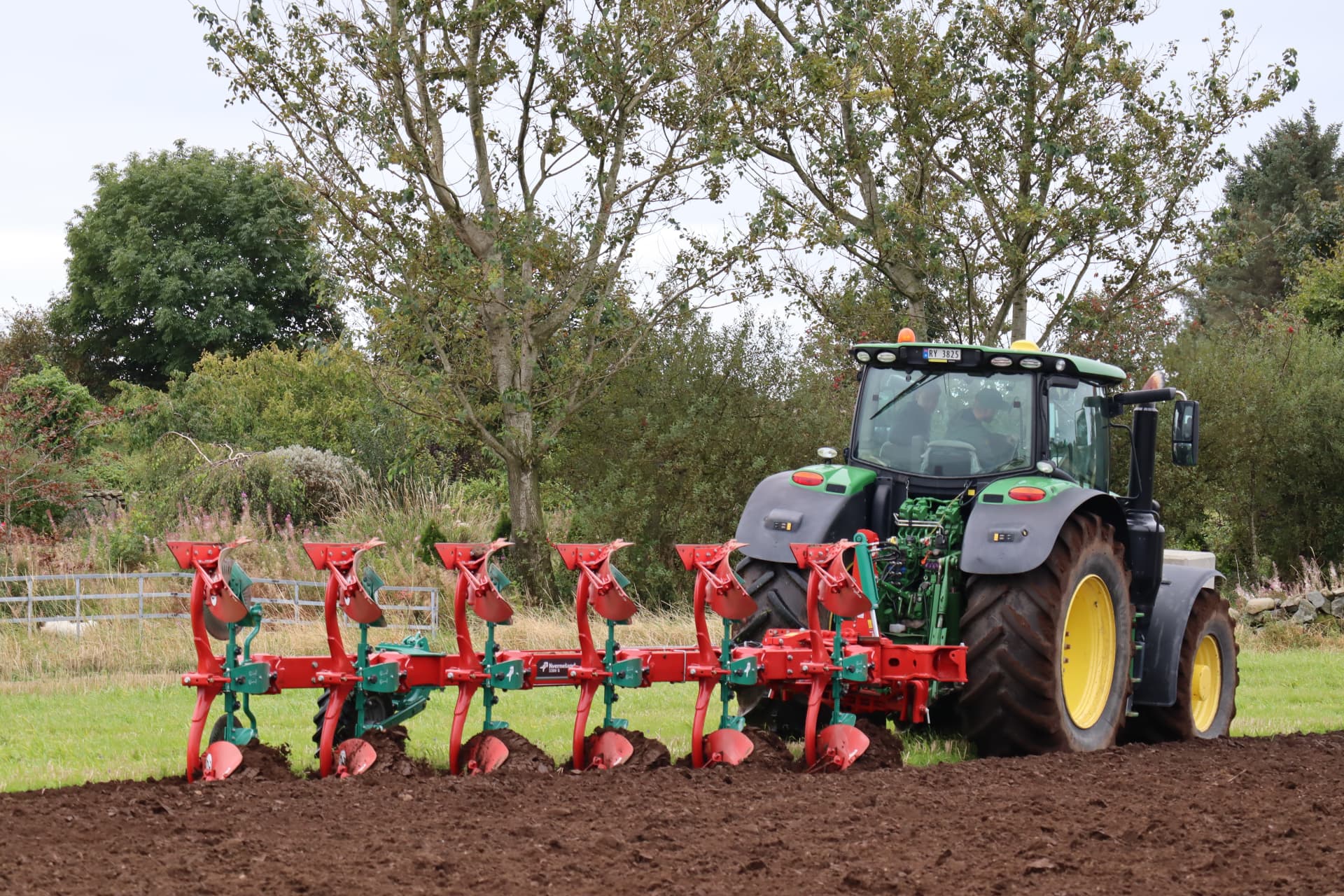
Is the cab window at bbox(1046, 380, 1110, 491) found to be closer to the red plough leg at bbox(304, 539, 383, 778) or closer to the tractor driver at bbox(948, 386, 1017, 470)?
the tractor driver at bbox(948, 386, 1017, 470)

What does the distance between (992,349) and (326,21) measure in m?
9.83

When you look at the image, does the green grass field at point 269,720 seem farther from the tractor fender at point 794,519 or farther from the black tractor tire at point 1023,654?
the tractor fender at point 794,519

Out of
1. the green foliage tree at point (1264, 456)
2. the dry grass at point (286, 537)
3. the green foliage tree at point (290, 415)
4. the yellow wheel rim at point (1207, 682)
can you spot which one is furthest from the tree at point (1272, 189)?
the yellow wheel rim at point (1207, 682)

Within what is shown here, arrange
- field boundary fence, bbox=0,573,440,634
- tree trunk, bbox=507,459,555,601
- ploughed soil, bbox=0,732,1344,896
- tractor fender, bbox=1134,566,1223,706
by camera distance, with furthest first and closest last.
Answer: tree trunk, bbox=507,459,555,601, field boundary fence, bbox=0,573,440,634, tractor fender, bbox=1134,566,1223,706, ploughed soil, bbox=0,732,1344,896

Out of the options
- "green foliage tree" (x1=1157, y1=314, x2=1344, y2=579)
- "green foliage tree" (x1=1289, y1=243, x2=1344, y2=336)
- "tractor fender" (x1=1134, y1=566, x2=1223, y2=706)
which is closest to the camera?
"tractor fender" (x1=1134, y1=566, x2=1223, y2=706)

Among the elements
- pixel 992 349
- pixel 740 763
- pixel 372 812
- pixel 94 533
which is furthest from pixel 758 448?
pixel 372 812

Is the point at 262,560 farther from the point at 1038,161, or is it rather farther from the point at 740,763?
the point at 740,763

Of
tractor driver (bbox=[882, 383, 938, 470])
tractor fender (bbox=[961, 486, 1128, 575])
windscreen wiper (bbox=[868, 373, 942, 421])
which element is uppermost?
windscreen wiper (bbox=[868, 373, 942, 421])

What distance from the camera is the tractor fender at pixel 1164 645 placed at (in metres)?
7.96

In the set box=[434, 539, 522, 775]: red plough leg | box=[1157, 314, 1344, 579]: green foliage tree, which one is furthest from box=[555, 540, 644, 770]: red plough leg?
box=[1157, 314, 1344, 579]: green foliage tree

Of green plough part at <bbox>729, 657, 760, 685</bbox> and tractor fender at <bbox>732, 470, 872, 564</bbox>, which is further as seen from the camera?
tractor fender at <bbox>732, 470, 872, 564</bbox>

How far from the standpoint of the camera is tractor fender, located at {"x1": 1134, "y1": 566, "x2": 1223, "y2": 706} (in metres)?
7.96

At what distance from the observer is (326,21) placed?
1509 cm

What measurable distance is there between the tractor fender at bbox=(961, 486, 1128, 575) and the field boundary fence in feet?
24.7
